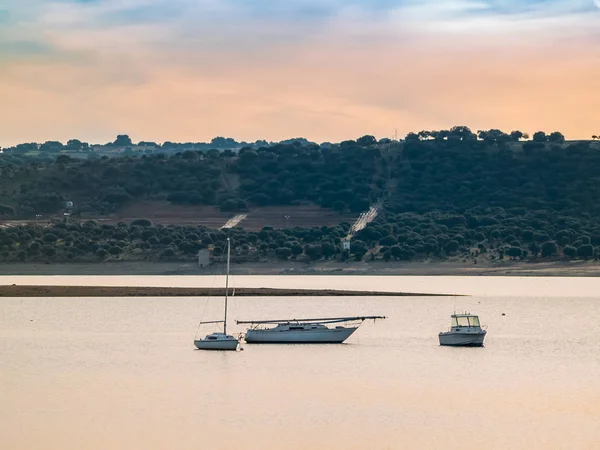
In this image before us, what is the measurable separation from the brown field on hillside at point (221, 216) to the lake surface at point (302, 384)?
5898cm

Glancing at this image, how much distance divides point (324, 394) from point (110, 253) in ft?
306

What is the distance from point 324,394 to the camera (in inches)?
2319

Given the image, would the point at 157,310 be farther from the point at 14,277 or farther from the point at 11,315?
the point at 14,277

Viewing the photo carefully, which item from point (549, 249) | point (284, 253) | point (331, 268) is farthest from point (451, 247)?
point (284, 253)

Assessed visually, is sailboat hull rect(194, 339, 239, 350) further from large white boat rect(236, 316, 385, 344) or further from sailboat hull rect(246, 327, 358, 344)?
sailboat hull rect(246, 327, 358, 344)

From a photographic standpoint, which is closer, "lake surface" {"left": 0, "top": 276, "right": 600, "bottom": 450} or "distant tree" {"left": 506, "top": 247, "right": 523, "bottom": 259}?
"lake surface" {"left": 0, "top": 276, "right": 600, "bottom": 450}

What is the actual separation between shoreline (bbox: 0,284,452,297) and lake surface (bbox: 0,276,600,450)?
1.74 metres

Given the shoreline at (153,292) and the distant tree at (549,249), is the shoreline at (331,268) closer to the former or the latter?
the distant tree at (549,249)

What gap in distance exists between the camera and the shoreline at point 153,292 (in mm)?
112125

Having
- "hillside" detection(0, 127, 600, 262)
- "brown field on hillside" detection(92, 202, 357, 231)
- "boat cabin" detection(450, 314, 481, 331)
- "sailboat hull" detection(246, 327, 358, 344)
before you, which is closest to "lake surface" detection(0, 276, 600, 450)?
"sailboat hull" detection(246, 327, 358, 344)

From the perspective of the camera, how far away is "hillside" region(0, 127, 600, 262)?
5935 inches

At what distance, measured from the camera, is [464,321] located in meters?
82.9

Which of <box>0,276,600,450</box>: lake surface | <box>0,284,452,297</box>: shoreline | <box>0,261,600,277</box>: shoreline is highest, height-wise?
<box>0,261,600,277</box>: shoreline

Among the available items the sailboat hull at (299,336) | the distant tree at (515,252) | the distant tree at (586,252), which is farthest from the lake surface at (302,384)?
the distant tree at (586,252)
